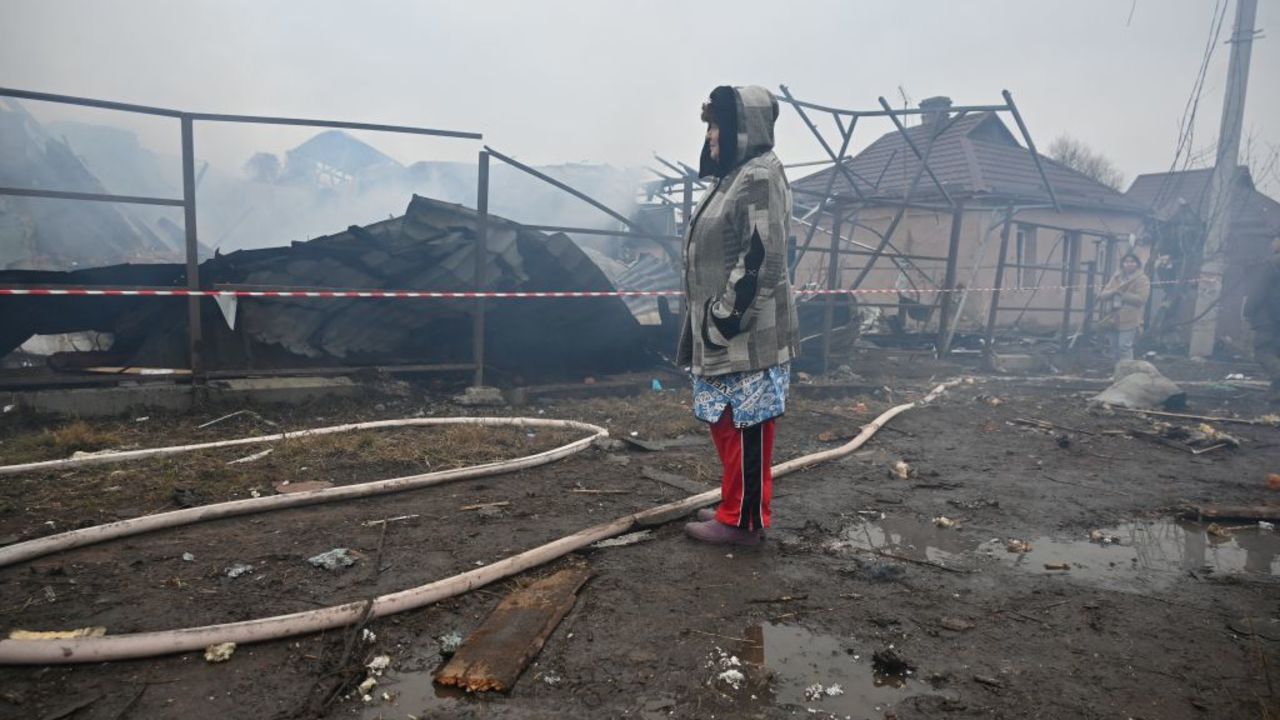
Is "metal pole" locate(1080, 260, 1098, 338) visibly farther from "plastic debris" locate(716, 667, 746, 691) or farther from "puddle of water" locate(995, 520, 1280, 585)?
"plastic debris" locate(716, 667, 746, 691)

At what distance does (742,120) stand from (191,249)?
16.8 ft

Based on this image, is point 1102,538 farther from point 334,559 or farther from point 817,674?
point 334,559

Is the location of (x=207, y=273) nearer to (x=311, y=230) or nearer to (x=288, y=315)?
(x=288, y=315)

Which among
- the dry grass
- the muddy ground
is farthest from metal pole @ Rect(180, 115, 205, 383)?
the dry grass

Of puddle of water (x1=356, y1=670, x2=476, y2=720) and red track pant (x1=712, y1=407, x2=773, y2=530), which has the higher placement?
red track pant (x1=712, y1=407, x2=773, y2=530)

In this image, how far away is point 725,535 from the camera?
3.26 m

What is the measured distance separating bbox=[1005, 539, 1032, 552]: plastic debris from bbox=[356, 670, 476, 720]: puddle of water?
277cm

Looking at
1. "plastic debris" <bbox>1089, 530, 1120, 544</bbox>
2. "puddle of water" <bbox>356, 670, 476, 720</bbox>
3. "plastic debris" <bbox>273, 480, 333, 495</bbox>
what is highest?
"plastic debris" <bbox>273, 480, 333, 495</bbox>

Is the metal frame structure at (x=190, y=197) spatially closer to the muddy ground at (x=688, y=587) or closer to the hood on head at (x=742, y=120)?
the muddy ground at (x=688, y=587)

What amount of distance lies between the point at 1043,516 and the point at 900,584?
1.64 m

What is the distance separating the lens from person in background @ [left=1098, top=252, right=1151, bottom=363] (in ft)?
39.6

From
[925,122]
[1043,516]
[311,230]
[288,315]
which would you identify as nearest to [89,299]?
[288,315]

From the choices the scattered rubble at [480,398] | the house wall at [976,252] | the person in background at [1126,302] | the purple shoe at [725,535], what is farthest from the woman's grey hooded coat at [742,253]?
the house wall at [976,252]

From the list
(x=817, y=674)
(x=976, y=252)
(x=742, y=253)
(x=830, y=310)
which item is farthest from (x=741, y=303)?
(x=976, y=252)
